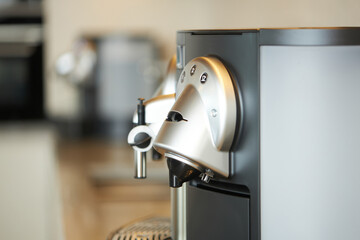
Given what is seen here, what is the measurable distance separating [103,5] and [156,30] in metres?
0.21

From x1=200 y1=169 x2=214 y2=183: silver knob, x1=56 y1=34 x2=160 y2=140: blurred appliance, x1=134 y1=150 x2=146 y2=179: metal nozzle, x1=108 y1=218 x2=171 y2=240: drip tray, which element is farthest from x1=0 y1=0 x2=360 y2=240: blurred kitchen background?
x1=200 y1=169 x2=214 y2=183: silver knob

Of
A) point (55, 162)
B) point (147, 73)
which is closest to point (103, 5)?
point (147, 73)

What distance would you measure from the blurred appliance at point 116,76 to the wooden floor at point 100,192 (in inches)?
4.7

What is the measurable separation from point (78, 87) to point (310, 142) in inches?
63.1

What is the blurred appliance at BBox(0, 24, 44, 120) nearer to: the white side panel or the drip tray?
the drip tray

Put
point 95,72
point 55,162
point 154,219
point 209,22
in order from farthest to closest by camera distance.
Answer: point 209,22 < point 95,72 < point 55,162 < point 154,219

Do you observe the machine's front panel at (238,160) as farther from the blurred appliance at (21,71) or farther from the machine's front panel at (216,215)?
the blurred appliance at (21,71)

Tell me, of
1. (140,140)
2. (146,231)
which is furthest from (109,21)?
(140,140)

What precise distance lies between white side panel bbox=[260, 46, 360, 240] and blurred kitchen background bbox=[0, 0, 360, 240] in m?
0.86

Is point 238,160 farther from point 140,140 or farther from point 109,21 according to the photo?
point 109,21

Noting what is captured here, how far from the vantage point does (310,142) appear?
56cm

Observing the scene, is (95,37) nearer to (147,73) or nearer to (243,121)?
(147,73)

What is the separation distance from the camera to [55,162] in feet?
5.89

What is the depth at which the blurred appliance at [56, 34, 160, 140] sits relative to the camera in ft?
6.78
